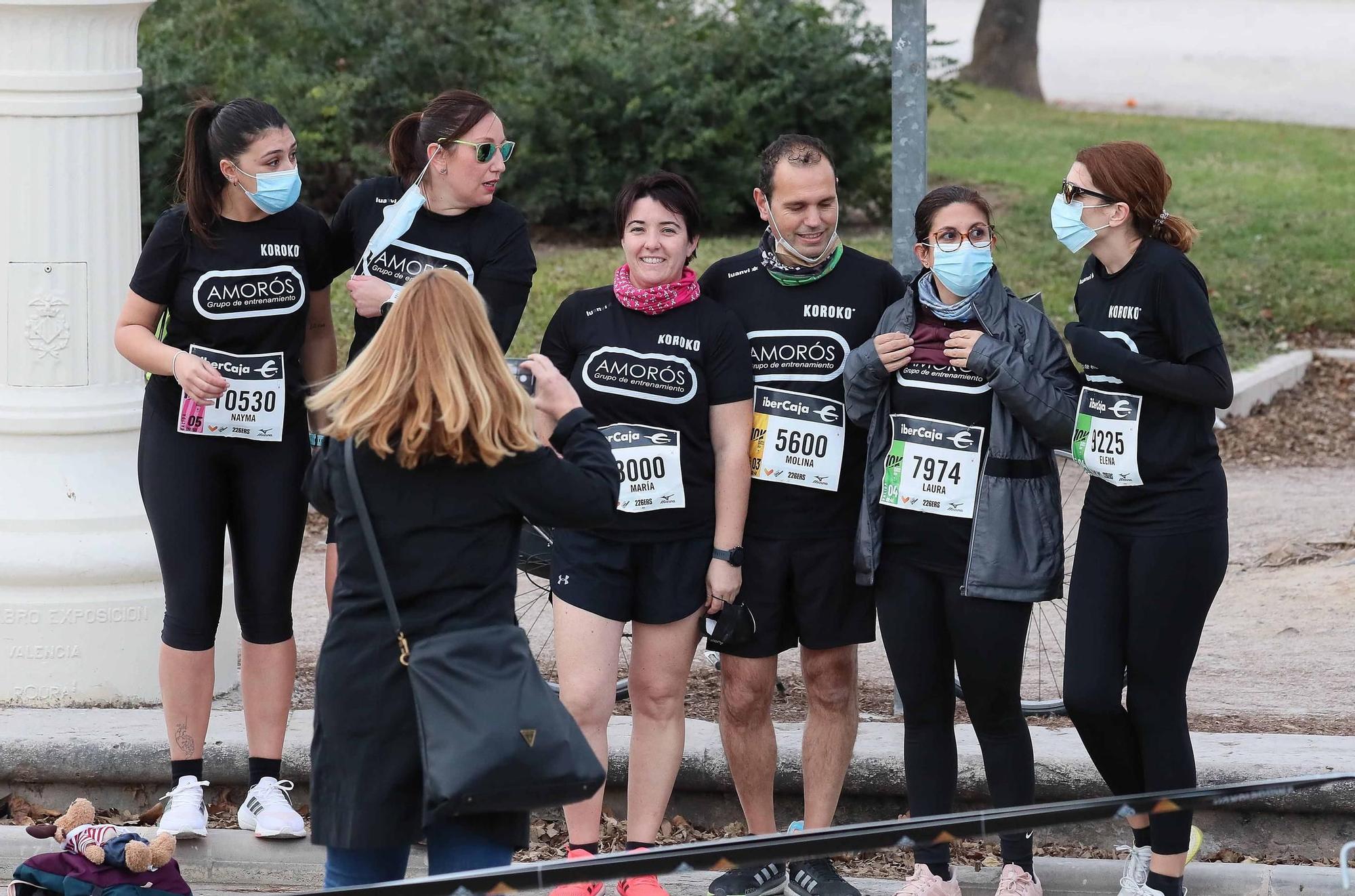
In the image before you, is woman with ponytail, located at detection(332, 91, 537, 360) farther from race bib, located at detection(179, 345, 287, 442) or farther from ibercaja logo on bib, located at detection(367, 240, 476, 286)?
race bib, located at detection(179, 345, 287, 442)

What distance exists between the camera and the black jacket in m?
3.33

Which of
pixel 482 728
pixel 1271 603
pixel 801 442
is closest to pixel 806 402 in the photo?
pixel 801 442

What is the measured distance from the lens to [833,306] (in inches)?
177

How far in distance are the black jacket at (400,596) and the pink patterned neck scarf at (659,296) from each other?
41.8 inches

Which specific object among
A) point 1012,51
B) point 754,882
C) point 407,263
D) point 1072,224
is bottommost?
point 754,882

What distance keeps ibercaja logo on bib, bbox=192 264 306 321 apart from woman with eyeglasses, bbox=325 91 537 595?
19cm

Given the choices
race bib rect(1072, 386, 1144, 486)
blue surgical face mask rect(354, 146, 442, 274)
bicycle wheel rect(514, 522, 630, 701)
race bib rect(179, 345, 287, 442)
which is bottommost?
bicycle wheel rect(514, 522, 630, 701)

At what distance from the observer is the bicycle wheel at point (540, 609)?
579cm

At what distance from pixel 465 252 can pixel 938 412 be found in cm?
132

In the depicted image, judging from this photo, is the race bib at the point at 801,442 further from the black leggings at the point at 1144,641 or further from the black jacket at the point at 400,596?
the black jacket at the point at 400,596

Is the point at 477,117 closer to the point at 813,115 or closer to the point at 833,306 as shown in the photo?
the point at 833,306

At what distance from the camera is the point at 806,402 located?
14.7 feet

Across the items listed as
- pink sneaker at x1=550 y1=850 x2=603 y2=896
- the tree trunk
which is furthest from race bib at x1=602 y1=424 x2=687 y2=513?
the tree trunk

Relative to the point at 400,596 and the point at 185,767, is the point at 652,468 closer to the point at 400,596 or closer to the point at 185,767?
the point at 400,596
